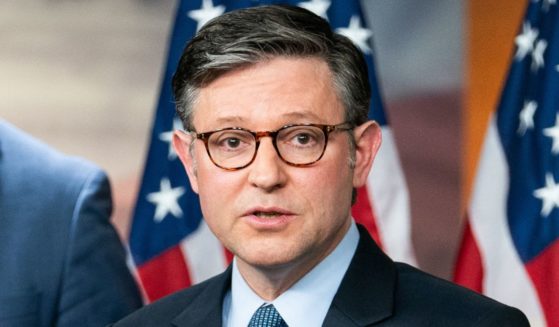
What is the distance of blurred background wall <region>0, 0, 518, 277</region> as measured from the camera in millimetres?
4277

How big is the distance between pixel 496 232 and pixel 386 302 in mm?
1202

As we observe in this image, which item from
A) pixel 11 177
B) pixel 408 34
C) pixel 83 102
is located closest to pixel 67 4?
pixel 83 102

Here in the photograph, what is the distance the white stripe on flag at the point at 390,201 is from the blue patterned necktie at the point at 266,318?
1272mm

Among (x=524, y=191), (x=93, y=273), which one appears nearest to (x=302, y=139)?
(x=93, y=273)

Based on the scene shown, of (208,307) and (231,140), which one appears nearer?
(231,140)

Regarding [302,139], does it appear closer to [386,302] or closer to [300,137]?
[300,137]

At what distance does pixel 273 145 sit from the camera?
7.63 ft

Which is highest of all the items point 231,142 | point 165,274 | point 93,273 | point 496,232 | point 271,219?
point 231,142

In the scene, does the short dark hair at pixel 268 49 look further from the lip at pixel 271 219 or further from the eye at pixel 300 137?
the lip at pixel 271 219

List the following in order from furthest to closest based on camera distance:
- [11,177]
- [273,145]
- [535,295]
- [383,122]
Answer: [383,122]
[535,295]
[11,177]
[273,145]

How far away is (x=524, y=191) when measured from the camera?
352 centimetres

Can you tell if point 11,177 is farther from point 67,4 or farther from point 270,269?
point 67,4

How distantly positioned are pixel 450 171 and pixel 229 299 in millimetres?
1819

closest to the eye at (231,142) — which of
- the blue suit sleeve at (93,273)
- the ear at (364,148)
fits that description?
the ear at (364,148)
